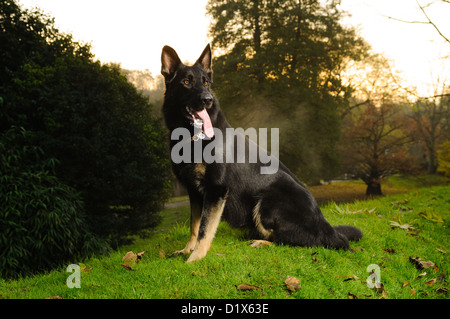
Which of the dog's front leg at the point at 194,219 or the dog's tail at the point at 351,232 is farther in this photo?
the dog's tail at the point at 351,232

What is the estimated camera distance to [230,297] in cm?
287

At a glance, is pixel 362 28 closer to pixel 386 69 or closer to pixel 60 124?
pixel 386 69

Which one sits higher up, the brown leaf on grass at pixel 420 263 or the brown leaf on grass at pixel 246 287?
the brown leaf on grass at pixel 246 287

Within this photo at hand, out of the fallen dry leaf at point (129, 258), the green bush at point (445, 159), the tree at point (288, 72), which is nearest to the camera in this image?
the fallen dry leaf at point (129, 258)

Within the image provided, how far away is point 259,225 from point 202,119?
165 cm

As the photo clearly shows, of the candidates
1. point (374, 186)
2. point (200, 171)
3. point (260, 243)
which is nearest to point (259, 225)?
point (260, 243)

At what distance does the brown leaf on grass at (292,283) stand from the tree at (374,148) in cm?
1760

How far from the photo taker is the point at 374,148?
19.7m

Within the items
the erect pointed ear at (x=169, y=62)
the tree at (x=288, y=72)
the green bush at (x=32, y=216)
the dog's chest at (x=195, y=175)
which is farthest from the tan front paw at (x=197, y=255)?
the tree at (x=288, y=72)

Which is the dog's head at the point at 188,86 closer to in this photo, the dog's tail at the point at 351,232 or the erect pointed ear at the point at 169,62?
the erect pointed ear at the point at 169,62

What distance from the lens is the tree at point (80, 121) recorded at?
320 inches

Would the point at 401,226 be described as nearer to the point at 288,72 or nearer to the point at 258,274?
the point at 258,274

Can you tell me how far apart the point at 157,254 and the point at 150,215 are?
6.20 m
